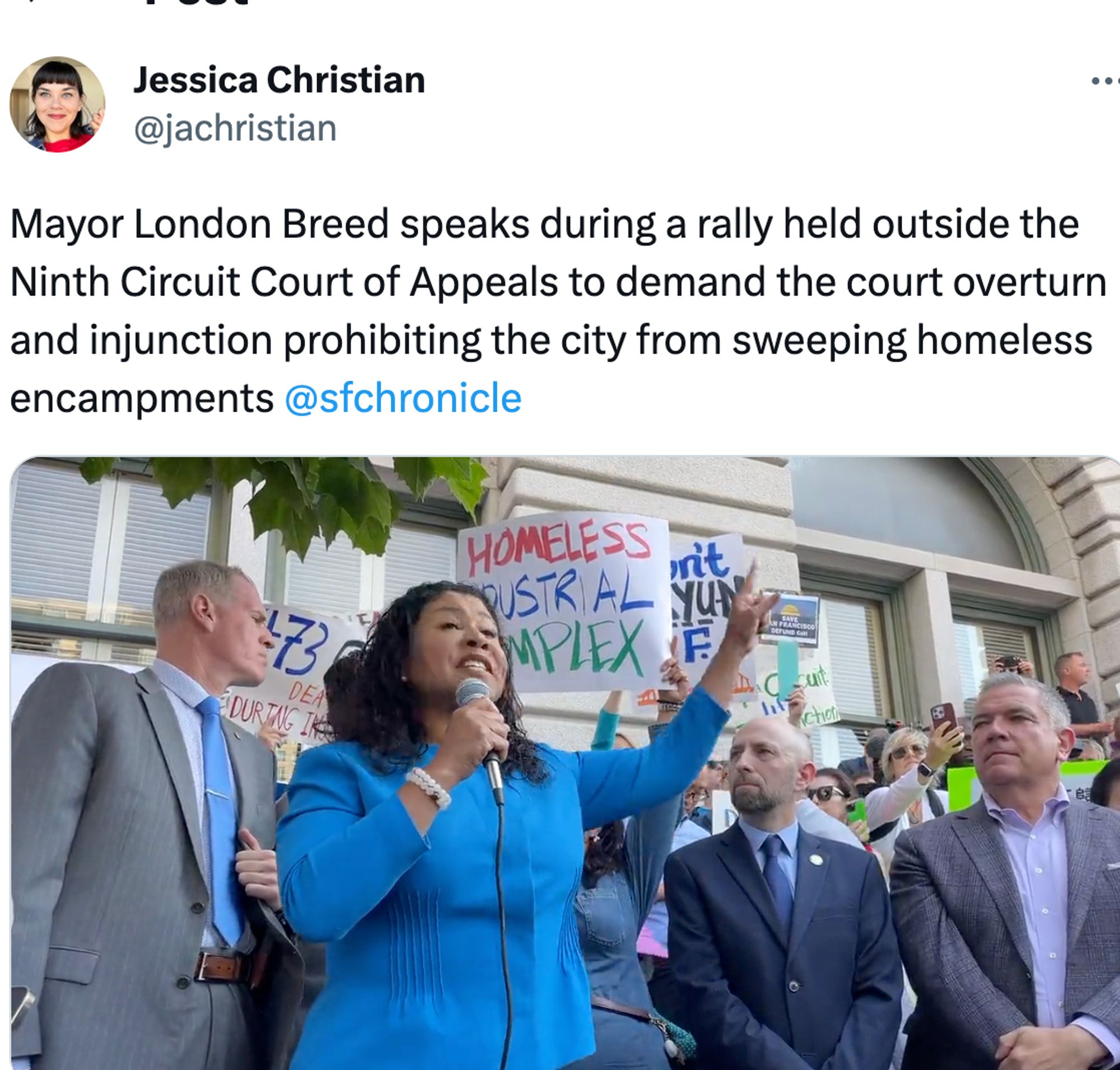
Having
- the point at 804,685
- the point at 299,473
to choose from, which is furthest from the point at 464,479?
the point at 804,685

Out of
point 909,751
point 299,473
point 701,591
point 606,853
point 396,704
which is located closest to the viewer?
point 396,704

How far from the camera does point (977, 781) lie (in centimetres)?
573

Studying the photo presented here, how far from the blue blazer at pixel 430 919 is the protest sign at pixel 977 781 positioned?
12.0 ft

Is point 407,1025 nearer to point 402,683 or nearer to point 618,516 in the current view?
point 402,683

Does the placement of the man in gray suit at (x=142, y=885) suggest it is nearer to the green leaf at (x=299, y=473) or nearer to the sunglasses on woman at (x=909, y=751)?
the green leaf at (x=299, y=473)

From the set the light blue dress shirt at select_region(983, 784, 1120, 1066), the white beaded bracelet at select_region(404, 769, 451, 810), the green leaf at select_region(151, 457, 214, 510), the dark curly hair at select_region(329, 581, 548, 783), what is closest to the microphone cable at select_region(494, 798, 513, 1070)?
the white beaded bracelet at select_region(404, 769, 451, 810)

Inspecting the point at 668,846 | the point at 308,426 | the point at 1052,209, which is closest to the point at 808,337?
the point at 1052,209

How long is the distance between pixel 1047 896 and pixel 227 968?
2318 mm

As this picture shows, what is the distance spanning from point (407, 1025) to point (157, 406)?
158 centimetres

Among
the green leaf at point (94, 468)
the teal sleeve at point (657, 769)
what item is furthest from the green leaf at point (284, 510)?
the teal sleeve at point (657, 769)

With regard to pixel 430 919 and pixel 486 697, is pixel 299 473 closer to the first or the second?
pixel 486 697

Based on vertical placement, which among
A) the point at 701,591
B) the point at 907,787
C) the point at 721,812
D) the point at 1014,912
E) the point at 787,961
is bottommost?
the point at 787,961

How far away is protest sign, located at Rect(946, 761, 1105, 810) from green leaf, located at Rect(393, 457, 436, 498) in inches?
124

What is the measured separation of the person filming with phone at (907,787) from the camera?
5996mm
